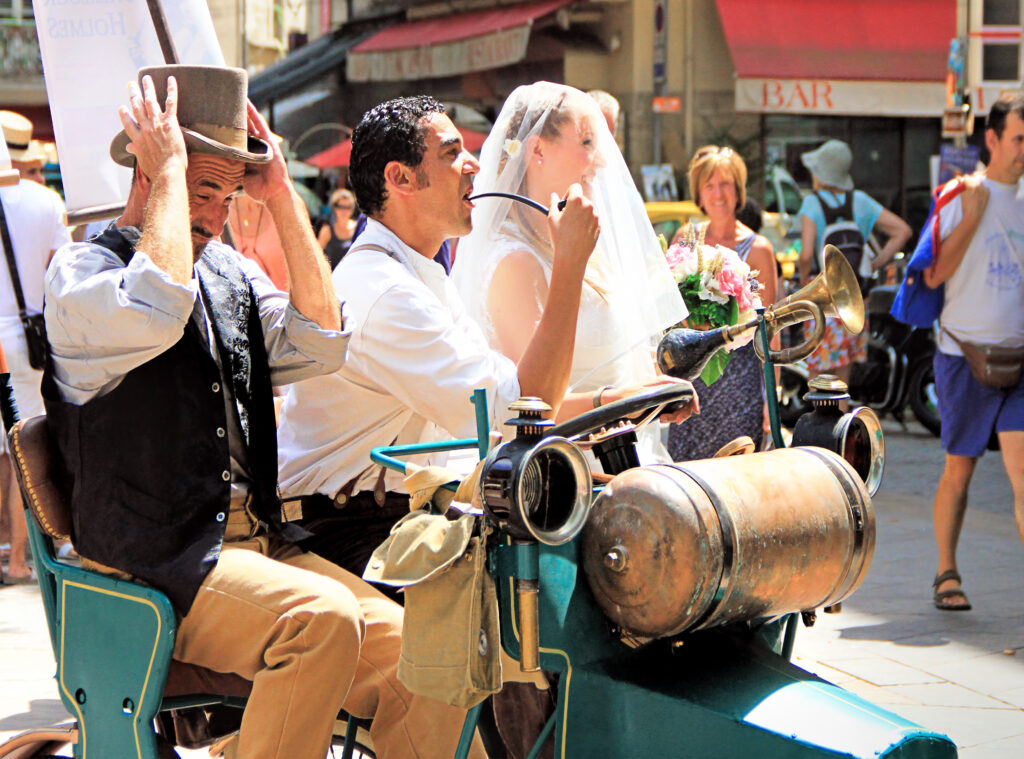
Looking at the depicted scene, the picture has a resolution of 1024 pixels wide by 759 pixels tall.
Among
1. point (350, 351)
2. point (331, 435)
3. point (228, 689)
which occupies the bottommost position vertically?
point (228, 689)

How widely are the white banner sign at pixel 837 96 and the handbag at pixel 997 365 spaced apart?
1278cm

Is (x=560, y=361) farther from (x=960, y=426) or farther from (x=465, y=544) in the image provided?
(x=960, y=426)

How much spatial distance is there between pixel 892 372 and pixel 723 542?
9116 mm

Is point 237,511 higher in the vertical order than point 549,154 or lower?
lower

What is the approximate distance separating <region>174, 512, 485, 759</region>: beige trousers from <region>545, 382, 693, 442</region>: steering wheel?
55 centimetres

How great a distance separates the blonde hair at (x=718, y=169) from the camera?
→ 6.36 m

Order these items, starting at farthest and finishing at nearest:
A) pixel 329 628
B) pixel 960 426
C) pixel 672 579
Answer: pixel 960 426 → pixel 329 628 → pixel 672 579

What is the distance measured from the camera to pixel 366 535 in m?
2.76

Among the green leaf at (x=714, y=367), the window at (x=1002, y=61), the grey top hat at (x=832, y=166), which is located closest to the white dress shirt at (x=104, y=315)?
the green leaf at (x=714, y=367)

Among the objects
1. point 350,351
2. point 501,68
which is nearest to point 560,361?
point 350,351

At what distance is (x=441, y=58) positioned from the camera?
20.4m

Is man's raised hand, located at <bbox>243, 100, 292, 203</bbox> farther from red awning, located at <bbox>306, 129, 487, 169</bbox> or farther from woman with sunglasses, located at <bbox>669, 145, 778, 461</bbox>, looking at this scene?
red awning, located at <bbox>306, 129, 487, 169</bbox>

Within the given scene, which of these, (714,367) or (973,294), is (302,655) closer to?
(714,367)

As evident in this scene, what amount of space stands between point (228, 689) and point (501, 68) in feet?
62.0
